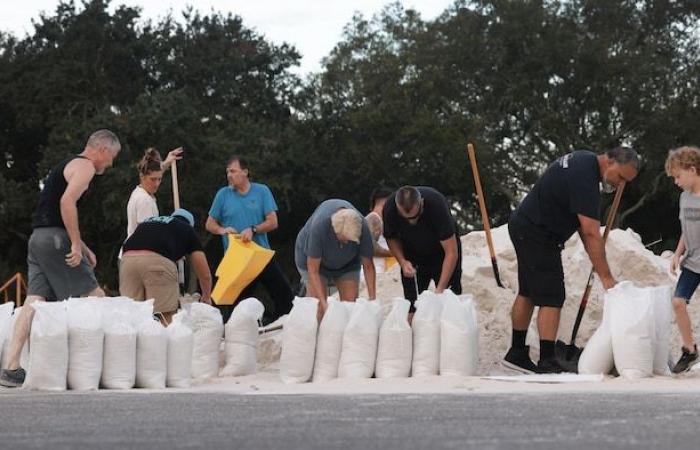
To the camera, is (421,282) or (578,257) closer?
(421,282)

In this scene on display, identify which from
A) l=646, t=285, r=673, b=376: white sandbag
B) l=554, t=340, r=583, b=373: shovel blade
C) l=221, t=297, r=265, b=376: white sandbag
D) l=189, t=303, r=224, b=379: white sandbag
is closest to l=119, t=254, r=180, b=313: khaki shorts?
l=189, t=303, r=224, b=379: white sandbag

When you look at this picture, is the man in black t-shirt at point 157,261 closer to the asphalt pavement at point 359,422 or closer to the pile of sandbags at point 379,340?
the pile of sandbags at point 379,340

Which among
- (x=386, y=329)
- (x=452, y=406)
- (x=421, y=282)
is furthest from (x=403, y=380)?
(x=452, y=406)

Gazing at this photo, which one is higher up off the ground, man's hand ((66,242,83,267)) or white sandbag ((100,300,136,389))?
man's hand ((66,242,83,267))

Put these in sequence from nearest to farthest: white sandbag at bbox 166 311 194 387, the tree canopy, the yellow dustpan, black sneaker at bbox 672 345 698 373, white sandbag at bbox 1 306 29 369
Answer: white sandbag at bbox 166 311 194 387
black sneaker at bbox 672 345 698 373
white sandbag at bbox 1 306 29 369
the yellow dustpan
the tree canopy

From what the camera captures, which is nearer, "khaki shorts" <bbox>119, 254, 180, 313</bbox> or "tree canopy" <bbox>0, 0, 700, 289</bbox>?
"khaki shorts" <bbox>119, 254, 180, 313</bbox>

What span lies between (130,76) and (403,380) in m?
31.7

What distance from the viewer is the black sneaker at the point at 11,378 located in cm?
961

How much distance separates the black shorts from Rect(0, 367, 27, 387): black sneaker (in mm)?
3501

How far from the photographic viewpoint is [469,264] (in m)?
14.7

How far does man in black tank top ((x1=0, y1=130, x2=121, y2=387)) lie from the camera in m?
9.80

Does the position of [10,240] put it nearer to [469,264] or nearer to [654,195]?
[654,195]

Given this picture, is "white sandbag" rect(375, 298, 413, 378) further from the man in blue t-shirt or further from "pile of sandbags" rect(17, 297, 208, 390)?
the man in blue t-shirt

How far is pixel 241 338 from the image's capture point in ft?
36.3
